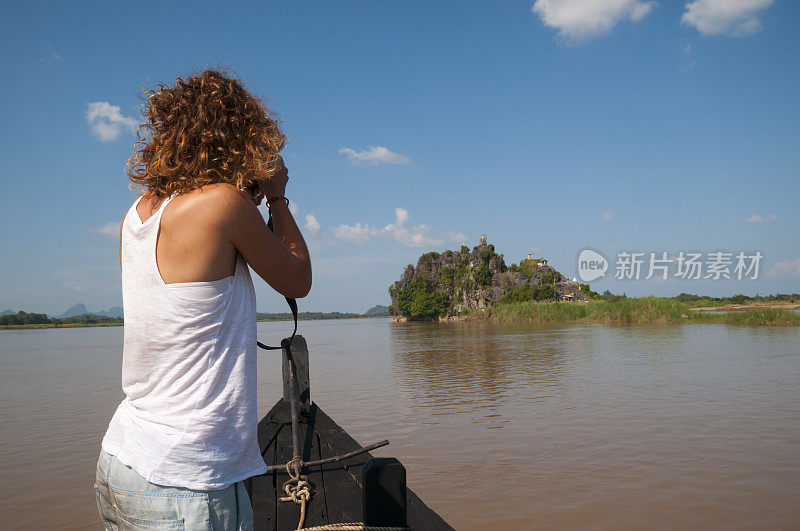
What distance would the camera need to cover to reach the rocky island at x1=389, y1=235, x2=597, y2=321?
6347 centimetres

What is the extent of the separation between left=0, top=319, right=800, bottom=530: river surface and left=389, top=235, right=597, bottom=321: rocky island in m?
48.5

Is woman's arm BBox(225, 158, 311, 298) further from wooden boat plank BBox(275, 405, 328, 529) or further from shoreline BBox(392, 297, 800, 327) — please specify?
shoreline BBox(392, 297, 800, 327)

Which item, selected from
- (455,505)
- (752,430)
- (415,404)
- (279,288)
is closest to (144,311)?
(279,288)

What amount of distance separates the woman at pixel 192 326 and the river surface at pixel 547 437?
4125 mm

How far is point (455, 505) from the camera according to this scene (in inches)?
208

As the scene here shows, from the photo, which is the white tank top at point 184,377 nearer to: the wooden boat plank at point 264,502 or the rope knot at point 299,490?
the rope knot at point 299,490

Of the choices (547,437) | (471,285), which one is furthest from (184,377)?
(471,285)

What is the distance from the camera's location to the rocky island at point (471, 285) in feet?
208

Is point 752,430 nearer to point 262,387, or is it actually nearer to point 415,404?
point 415,404

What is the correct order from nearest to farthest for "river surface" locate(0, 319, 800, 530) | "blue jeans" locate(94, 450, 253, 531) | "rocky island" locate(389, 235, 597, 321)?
"blue jeans" locate(94, 450, 253, 531), "river surface" locate(0, 319, 800, 530), "rocky island" locate(389, 235, 597, 321)

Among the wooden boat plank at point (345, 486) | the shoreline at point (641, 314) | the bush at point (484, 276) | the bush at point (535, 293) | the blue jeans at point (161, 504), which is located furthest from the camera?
the bush at point (484, 276)

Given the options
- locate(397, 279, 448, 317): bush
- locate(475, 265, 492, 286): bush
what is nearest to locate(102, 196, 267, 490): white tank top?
locate(475, 265, 492, 286): bush

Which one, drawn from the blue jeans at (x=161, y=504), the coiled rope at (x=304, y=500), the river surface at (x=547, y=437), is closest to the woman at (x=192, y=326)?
the blue jeans at (x=161, y=504)

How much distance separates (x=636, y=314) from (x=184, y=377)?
108 feet
